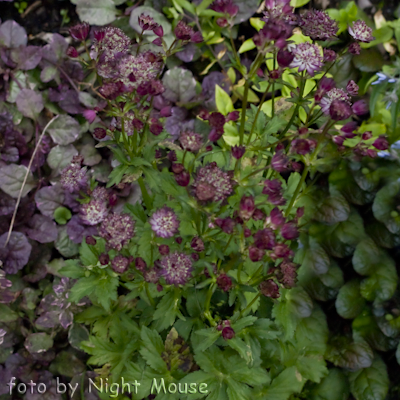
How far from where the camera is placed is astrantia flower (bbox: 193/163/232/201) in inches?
37.6

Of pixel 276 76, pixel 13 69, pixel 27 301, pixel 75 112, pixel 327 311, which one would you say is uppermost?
pixel 276 76

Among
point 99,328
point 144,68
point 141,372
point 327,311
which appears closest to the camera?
point 144,68

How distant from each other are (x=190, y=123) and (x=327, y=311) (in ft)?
4.13

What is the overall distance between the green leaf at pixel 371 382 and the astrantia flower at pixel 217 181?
1.41m

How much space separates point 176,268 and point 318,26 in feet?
2.52

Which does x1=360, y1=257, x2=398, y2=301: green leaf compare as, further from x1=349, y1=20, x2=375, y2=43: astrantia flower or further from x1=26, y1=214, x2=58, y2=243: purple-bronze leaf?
x1=26, y1=214, x2=58, y2=243: purple-bronze leaf

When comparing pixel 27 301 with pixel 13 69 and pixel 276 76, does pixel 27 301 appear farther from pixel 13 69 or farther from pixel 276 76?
pixel 276 76

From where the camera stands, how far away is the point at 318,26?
108cm

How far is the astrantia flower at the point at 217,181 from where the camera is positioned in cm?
95

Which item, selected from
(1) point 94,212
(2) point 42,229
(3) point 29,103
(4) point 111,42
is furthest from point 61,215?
(4) point 111,42

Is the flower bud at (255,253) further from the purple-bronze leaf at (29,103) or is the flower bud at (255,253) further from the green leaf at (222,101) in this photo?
the purple-bronze leaf at (29,103)

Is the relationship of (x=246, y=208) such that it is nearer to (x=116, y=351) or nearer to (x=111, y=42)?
(x=111, y=42)

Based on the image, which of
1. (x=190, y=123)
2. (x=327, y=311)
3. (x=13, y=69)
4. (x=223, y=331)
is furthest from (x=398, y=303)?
(x=13, y=69)

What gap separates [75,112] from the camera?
210cm
